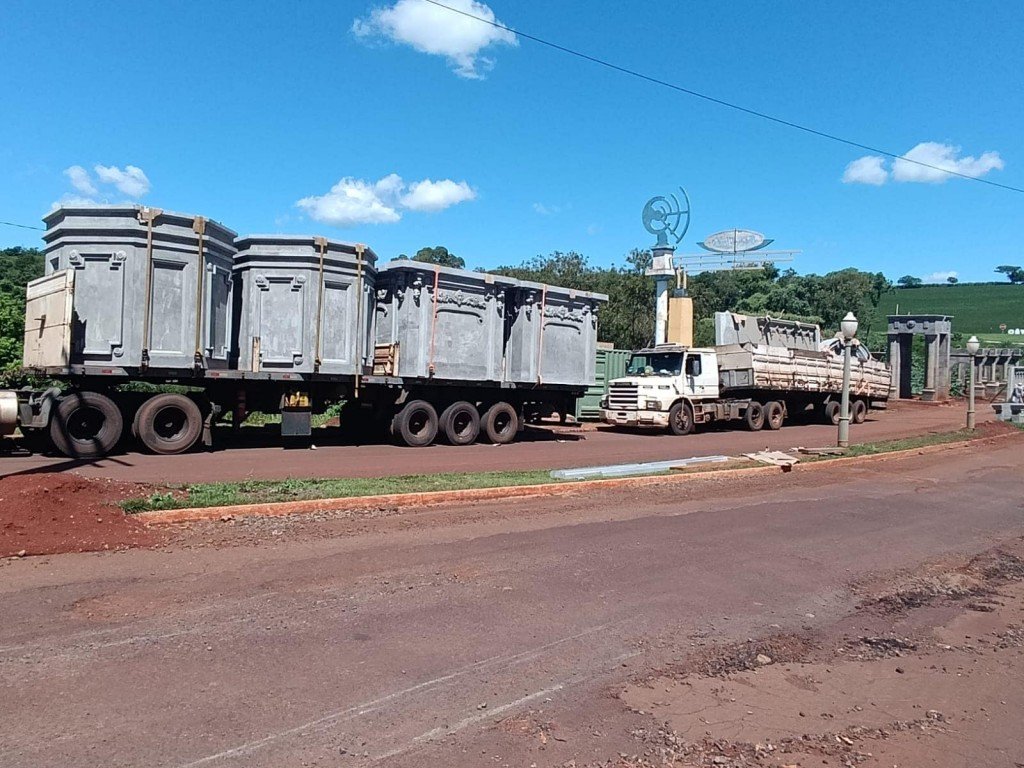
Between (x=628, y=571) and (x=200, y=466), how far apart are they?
805 cm

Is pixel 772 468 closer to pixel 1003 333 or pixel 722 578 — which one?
pixel 722 578

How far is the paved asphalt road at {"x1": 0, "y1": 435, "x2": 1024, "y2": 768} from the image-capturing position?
408 cm

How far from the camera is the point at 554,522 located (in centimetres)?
958

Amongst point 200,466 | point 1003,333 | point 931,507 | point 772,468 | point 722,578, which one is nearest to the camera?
point 722,578

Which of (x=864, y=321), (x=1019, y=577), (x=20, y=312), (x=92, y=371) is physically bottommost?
(x=1019, y=577)

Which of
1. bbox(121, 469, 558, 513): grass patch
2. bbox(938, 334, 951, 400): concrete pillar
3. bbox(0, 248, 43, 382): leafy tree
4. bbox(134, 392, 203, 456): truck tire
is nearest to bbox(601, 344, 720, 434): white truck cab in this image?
bbox(121, 469, 558, 513): grass patch

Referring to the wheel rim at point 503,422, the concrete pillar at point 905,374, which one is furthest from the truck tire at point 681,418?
the concrete pillar at point 905,374

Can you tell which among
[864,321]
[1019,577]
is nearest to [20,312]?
[1019,577]

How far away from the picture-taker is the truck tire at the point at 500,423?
19125 millimetres

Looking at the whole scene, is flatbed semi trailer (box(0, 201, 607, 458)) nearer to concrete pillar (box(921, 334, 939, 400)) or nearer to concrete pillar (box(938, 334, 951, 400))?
concrete pillar (box(921, 334, 939, 400))

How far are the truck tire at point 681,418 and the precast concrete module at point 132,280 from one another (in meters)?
14.2

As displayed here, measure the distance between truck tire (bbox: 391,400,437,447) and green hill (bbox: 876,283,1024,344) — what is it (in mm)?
85071

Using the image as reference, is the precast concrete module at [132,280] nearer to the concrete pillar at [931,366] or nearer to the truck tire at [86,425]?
the truck tire at [86,425]

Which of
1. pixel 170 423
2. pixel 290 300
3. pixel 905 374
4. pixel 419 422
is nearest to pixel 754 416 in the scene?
pixel 419 422
